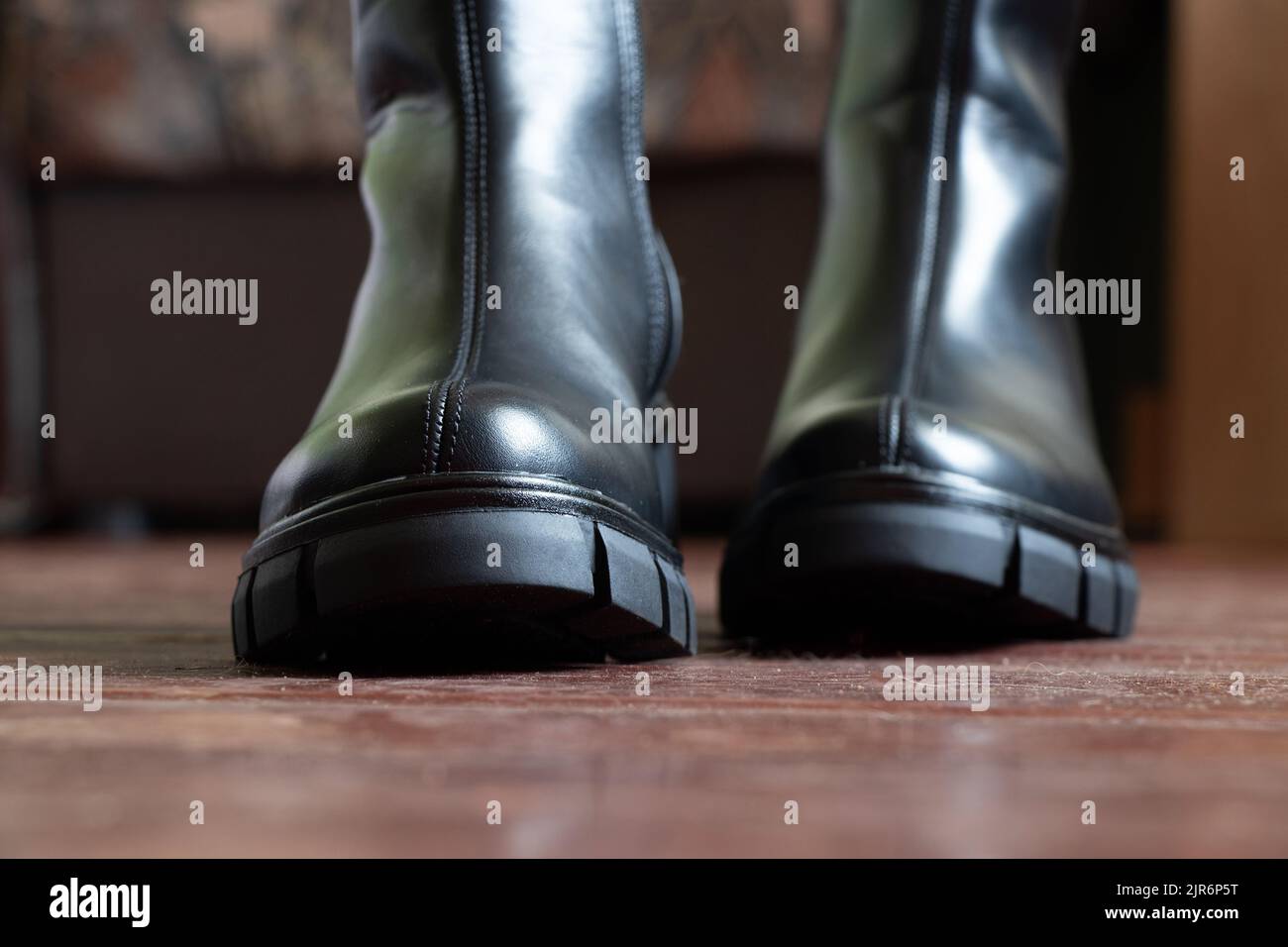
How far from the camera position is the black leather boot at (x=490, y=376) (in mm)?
380

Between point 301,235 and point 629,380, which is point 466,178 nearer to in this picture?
point 629,380

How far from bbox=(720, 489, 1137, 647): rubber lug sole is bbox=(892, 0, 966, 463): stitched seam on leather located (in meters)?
0.08

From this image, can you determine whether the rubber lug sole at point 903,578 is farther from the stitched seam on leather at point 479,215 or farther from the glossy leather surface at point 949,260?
the stitched seam on leather at point 479,215

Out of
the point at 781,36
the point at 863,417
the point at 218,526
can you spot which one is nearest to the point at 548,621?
the point at 863,417

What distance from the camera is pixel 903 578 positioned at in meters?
0.46

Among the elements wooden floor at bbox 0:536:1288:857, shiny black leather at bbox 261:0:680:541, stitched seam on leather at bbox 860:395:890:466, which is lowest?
wooden floor at bbox 0:536:1288:857

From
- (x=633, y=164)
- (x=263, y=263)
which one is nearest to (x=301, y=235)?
(x=263, y=263)

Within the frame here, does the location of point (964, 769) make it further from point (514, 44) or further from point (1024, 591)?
point (514, 44)

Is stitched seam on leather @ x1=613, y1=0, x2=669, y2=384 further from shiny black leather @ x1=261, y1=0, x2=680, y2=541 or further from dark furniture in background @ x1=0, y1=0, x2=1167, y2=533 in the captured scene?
dark furniture in background @ x1=0, y1=0, x2=1167, y2=533

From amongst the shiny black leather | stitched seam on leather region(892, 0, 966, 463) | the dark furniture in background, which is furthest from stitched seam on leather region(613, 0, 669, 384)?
Result: the dark furniture in background

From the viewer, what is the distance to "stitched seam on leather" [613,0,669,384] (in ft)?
1.73

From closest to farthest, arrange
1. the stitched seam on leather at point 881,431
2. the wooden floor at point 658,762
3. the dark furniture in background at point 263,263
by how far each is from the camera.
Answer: the wooden floor at point 658,762
the stitched seam on leather at point 881,431
the dark furniture in background at point 263,263

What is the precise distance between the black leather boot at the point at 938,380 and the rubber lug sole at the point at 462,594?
0.09 m

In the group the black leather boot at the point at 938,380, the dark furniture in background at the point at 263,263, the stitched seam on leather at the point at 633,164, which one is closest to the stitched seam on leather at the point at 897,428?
the black leather boot at the point at 938,380
